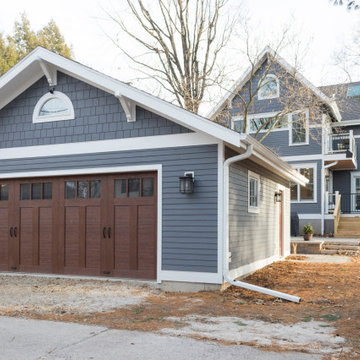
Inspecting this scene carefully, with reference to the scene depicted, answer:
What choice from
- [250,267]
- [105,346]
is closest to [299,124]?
[250,267]

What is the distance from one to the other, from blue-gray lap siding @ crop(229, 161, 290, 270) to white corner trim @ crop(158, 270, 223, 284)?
1.94 feet

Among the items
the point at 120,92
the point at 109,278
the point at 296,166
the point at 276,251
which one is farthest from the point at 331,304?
the point at 296,166

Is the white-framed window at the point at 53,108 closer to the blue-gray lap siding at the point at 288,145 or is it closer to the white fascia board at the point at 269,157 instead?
the white fascia board at the point at 269,157

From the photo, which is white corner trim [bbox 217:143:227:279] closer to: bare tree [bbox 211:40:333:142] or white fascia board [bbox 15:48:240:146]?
white fascia board [bbox 15:48:240:146]

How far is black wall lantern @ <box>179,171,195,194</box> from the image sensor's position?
791cm

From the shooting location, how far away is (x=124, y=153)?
339 inches

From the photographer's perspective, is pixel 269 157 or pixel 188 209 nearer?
pixel 188 209

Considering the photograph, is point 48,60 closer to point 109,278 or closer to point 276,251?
point 109,278

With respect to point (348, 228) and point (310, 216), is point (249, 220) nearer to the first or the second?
point (310, 216)

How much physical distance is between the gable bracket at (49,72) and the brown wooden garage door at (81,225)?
2024mm

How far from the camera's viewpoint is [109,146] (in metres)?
8.74

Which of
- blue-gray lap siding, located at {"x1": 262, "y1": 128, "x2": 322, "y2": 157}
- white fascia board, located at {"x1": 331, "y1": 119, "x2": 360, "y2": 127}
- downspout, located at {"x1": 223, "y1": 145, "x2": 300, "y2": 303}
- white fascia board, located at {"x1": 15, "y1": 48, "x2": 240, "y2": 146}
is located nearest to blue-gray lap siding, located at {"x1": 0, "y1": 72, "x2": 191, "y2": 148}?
white fascia board, located at {"x1": 15, "y1": 48, "x2": 240, "y2": 146}

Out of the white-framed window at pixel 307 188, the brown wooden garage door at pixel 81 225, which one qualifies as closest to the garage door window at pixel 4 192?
the brown wooden garage door at pixel 81 225

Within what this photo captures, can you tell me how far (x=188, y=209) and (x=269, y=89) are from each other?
13.3 meters
